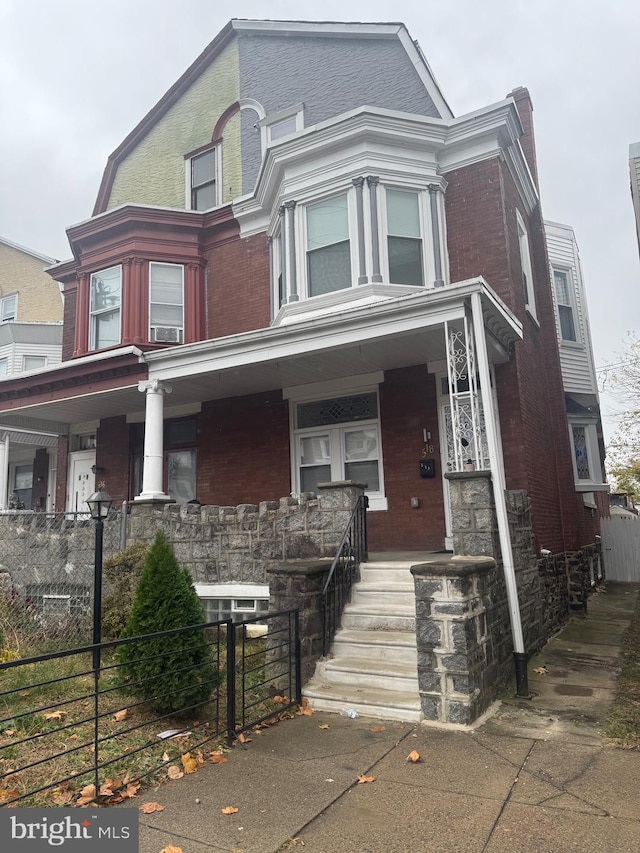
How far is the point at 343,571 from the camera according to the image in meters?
6.95

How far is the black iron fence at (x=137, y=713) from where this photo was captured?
3.97 meters

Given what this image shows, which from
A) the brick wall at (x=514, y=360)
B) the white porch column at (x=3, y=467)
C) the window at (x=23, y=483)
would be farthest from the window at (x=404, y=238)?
the window at (x=23, y=483)

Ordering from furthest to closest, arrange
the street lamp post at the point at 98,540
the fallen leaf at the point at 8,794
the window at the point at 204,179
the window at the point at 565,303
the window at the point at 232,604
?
the window at the point at 565,303, the window at the point at 204,179, the window at the point at 232,604, the street lamp post at the point at 98,540, the fallen leaf at the point at 8,794

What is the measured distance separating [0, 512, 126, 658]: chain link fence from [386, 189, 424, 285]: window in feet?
19.2

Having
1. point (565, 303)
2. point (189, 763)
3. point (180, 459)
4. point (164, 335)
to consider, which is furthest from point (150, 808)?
point (565, 303)

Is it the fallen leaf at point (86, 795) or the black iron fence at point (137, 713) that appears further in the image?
the black iron fence at point (137, 713)

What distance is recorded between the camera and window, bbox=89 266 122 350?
1256 cm

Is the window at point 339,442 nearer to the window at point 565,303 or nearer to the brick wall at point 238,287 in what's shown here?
the brick wall at point 238,287

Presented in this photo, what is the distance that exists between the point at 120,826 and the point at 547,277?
11.9 m

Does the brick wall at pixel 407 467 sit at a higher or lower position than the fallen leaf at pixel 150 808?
higher

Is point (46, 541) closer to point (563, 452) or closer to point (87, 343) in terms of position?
point (87, 343)

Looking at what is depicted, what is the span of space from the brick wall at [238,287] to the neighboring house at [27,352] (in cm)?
354

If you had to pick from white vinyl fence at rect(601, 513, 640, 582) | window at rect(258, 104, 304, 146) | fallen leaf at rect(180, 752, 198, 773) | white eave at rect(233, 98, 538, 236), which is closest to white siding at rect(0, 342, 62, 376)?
window at rect(258, 104, 304, 146)

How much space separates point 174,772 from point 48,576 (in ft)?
20.0
